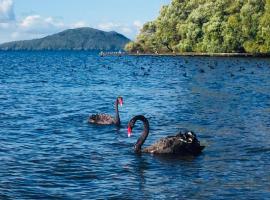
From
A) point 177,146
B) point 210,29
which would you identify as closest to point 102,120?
point 177,146

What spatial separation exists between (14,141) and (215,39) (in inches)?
4910

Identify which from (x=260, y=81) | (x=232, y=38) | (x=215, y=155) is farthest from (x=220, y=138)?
(x=232, y=38)

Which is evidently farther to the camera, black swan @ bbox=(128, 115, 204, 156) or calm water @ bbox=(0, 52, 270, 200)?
black swan @ bbox=(128, 115, 204, 156)

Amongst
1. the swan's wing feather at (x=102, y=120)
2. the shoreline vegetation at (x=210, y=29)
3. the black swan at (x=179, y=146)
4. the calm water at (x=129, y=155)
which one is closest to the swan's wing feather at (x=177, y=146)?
the black swan at (x=179, y=146)

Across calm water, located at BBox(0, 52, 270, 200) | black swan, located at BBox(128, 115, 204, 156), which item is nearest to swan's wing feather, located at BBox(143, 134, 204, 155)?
black swan, located at BBox(128, 115, 204, 156)

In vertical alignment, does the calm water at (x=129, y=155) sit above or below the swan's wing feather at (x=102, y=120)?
below

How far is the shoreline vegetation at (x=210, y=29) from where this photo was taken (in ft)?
454

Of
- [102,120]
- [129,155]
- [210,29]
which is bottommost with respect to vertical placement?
[129,155]

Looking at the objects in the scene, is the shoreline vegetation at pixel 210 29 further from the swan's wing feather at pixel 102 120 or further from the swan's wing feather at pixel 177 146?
the swan's wing feather at pixel 177 146

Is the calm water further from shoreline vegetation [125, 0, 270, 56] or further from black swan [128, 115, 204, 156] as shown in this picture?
shoreline vegetation [125, 0, 270, 56]

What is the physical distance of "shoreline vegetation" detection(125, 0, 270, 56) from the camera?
454 feet

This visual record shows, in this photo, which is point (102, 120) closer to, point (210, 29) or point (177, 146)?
point (177, 146)

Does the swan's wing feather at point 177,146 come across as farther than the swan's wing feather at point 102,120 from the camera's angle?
No

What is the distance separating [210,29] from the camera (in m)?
147
